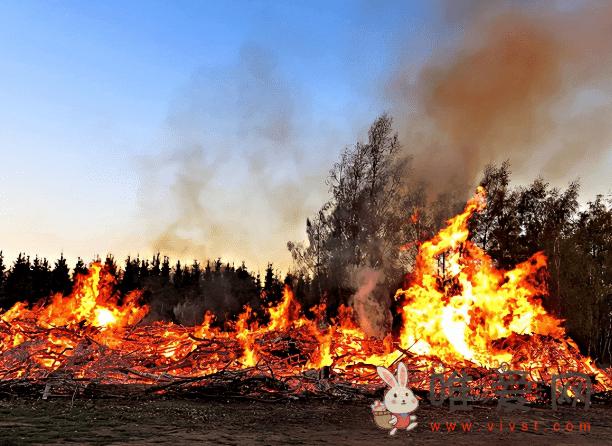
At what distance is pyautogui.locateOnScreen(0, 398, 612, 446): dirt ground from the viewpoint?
5.59 metres

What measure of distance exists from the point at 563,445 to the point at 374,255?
18532mm

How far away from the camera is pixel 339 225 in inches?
1015

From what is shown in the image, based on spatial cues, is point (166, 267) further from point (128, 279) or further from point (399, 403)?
point (399, 403)

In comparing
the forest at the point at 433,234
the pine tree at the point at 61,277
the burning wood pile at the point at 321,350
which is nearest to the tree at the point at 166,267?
the pine tree at the point at 61,277

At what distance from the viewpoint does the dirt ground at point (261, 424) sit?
18.3 ft

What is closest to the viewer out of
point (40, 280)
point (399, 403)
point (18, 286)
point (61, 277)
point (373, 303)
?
point (399, 403)

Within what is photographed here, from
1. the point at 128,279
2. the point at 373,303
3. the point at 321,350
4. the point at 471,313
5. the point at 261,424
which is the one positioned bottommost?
the point at 261,424

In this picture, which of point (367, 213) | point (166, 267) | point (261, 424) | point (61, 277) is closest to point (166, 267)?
point (166, 267)

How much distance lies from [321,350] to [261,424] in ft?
10.2

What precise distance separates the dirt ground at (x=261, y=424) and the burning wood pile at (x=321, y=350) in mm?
492

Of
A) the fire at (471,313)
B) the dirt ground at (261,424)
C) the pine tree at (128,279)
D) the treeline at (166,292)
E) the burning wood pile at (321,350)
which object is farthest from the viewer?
the pine tree at (128,279)

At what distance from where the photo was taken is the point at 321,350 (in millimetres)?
9508

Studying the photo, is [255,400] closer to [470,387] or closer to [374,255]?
[470,387]

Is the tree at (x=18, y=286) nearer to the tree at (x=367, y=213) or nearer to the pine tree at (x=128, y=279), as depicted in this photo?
the pine tree at (x=128, y=279)
